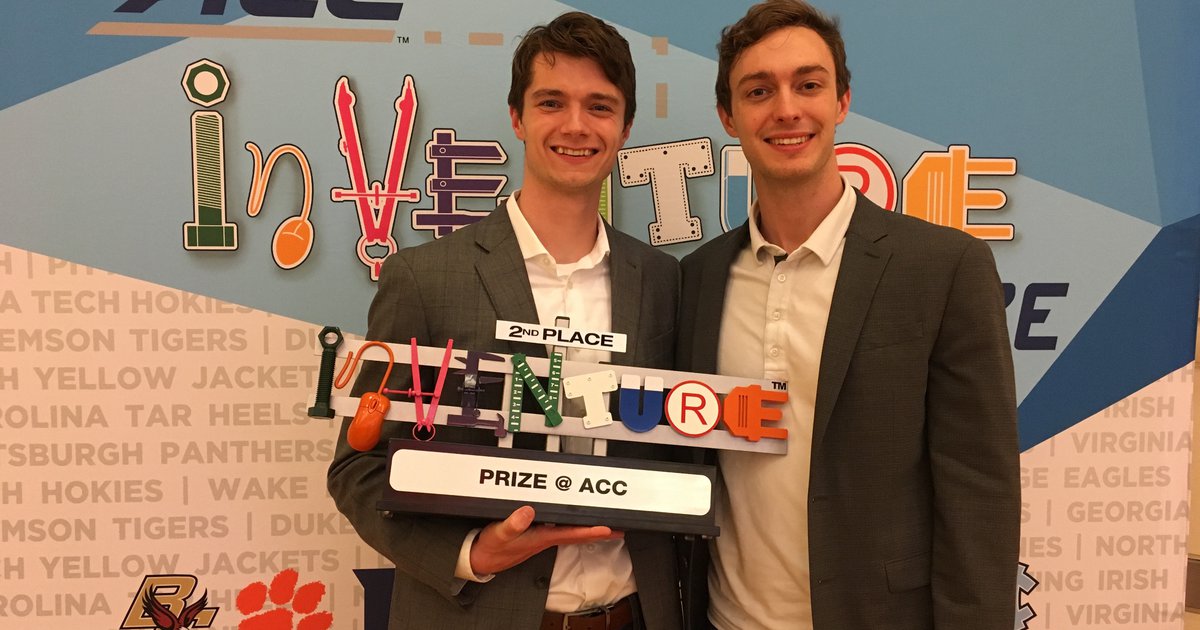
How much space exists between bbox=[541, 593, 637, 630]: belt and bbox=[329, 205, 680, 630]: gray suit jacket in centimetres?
4

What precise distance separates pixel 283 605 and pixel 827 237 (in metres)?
1.81

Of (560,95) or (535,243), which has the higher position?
(560,95)

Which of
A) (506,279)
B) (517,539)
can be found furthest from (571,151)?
(517,539)

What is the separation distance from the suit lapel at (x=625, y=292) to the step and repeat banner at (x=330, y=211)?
0.55m

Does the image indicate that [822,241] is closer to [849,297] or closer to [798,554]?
[849,297]

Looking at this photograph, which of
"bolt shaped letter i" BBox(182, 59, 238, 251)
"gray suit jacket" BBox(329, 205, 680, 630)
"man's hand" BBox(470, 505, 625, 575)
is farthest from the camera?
"bolt shaped letter i" BBox(182, 59, 238, 251)

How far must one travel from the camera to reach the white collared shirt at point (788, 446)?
1.39 m

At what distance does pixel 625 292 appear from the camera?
1480 mm

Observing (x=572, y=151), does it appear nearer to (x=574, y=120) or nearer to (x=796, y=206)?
(x=574, y=120)

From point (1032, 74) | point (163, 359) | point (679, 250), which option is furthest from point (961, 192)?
point (163, 359)

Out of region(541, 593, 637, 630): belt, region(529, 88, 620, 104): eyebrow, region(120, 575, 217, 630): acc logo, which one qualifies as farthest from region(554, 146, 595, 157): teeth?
region(120, 575, 217, 630): acc logo

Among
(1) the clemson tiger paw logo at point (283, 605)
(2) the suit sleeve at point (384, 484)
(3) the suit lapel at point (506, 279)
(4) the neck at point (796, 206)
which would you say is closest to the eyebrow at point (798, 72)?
(4) the neck at point (796, 206)

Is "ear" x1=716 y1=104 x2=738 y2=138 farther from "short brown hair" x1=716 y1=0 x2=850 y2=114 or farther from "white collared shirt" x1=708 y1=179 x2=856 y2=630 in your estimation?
"white collared shirt" x1=708 y1=179 x2=856 y2=630

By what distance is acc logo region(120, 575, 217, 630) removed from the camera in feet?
6.68
